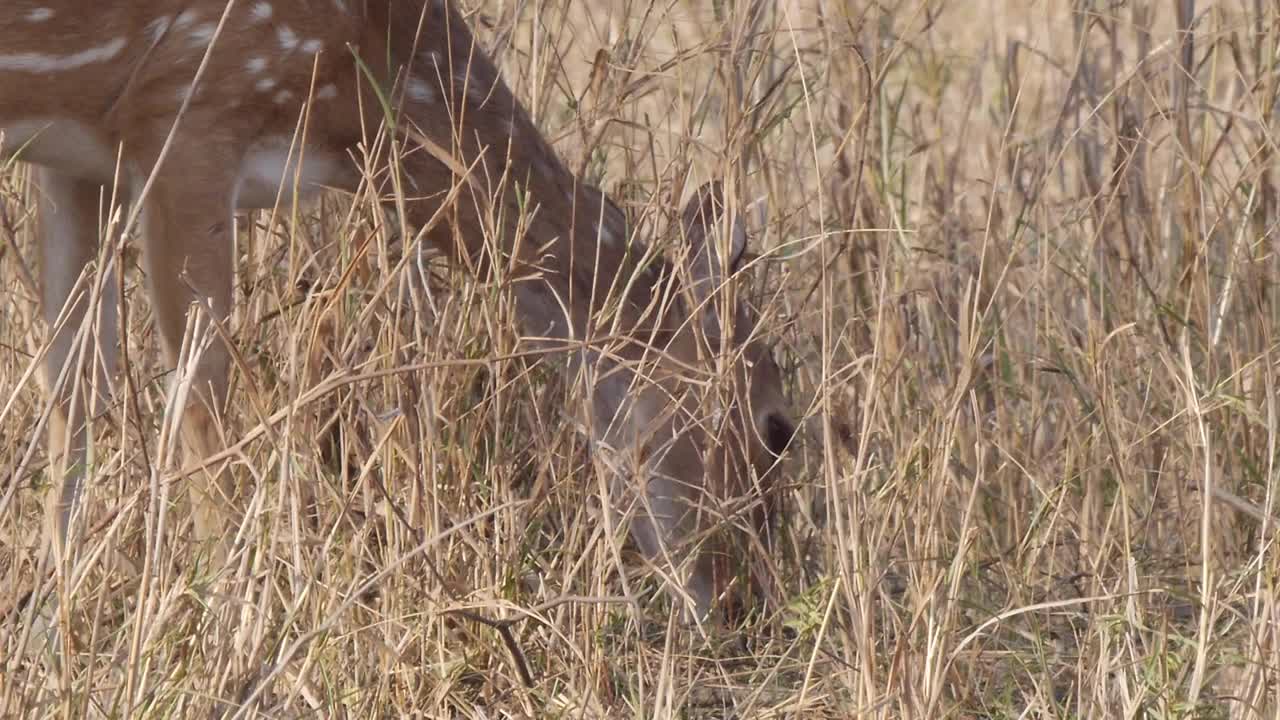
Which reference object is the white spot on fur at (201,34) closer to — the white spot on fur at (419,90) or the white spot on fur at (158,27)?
the white spot on fur at (158,27)

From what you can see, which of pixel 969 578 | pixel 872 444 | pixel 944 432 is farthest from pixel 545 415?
pixel 944 432

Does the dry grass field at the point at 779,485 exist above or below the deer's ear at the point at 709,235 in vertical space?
below

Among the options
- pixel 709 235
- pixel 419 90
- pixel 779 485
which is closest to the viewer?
pixel 779 485

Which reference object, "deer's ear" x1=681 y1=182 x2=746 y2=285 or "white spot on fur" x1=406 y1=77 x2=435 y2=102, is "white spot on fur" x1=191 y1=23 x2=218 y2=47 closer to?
"white spot on fur" x1=406 y1=77 x2=435 y2=102

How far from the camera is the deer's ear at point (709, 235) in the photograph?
338 centimetres

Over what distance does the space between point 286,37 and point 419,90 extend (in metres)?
0.33

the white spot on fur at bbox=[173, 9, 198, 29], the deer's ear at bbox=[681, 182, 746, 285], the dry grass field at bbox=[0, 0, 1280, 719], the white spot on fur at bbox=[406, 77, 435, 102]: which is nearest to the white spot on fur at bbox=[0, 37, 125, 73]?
the white spot on fur at bbox=[173, 9, 198, 29]

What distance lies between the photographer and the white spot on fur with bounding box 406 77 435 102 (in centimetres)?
381

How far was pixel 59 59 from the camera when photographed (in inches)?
137

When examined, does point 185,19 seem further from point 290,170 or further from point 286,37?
point 290,170

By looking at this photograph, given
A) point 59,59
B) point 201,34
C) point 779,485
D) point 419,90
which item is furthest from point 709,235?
point 59,59

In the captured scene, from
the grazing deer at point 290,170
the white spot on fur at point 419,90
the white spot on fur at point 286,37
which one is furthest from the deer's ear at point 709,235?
the white spot on fur at point 286,37

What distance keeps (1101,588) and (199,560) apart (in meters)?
1.43

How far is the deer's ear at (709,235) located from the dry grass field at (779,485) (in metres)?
0.10
